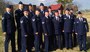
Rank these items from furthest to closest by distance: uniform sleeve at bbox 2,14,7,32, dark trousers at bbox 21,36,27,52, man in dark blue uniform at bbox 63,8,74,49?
man in dark blue uniform at bbox 63,8,74,49, dark trousers at bbox 21,36,27,52, uniform sleeve at bbox 2,14,7,32

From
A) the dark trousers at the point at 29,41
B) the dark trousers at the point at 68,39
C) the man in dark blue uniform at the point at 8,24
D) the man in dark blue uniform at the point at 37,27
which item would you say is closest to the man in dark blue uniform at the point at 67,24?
the dark trousers at the point at 68,39

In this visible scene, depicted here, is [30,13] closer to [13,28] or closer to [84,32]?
[13,28]

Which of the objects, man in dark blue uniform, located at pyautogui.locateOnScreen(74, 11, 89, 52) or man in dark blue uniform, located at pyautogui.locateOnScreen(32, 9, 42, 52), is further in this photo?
man in dark blue uniform, located at pyautogui.locateOnScreen(74, 11, 89, 52)

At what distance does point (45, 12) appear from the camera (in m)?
12.3

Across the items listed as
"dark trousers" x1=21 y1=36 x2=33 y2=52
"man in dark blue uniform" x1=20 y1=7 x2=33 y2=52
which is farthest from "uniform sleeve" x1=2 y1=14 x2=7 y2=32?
"dark trousers" x1=21 y1=36 x2=33 y2=52

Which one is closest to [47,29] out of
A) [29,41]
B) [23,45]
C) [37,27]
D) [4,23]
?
[37,27]

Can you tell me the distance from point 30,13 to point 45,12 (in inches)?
26.3

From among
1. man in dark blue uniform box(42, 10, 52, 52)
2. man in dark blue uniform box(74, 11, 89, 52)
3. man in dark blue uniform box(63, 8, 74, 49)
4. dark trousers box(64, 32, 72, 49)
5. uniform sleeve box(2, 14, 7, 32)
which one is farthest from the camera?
dark trousers box(64, 32, 72, 49)

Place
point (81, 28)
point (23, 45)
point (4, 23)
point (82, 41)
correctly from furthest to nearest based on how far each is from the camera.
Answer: point (82, 41)
point (81, 28)
point (23, 45)
point (4, 23)

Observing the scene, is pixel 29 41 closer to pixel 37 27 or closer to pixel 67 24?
pixel 37 27

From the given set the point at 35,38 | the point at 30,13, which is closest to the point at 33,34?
the point at 35,38

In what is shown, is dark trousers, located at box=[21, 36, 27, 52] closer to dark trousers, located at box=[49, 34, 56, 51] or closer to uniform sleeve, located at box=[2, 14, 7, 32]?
uniform sleeve, located at box=[2, 14, 7, 32]

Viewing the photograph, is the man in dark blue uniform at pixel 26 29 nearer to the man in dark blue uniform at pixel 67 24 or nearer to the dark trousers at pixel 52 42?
the dark trousers at pixel 52 42

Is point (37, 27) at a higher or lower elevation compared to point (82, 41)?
higher
